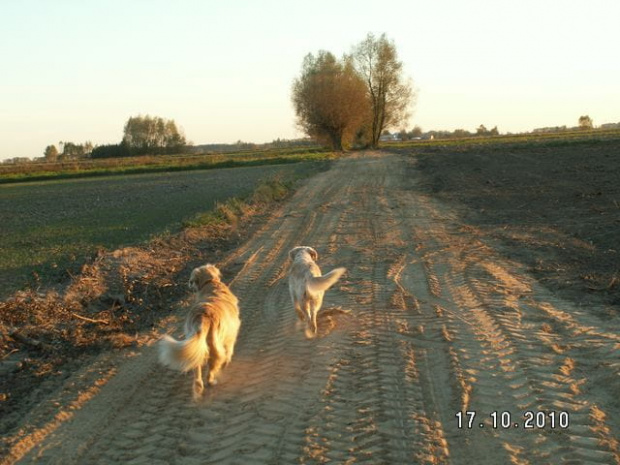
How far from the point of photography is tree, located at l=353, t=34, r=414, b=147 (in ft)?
260

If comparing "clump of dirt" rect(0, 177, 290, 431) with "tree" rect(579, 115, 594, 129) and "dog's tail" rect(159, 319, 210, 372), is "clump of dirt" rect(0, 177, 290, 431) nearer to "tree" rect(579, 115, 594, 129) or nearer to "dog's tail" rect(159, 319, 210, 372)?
"dog's tail" rect(159, 319, 210, 372)

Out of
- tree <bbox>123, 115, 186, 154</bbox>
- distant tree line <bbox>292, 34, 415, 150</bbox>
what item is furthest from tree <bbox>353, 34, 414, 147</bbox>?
tree <bbox>123, 115, 186, 154</bbox>

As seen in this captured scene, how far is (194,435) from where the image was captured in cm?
513

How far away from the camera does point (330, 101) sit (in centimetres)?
7256

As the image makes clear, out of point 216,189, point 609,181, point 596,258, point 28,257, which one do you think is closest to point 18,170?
point 216,189

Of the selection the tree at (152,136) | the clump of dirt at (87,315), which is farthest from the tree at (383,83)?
the clump of dirt at (87,315)

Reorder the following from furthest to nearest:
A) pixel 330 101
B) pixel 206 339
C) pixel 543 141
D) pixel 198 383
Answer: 1. pixel 330 101
2. pixel 543 141
3. pixel 198 383
4. pixel 206 339

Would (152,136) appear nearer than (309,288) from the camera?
No

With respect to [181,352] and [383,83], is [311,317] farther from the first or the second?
[383,83]

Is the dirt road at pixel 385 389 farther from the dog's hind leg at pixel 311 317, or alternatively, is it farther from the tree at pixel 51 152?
the tree at pixel 51 152

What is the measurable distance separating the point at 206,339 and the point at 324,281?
1.99m

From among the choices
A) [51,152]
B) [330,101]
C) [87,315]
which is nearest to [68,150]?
[51,152]

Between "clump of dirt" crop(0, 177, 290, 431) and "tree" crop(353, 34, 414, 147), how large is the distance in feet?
227

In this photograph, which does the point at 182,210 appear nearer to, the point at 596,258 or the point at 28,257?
the point at 28,257
